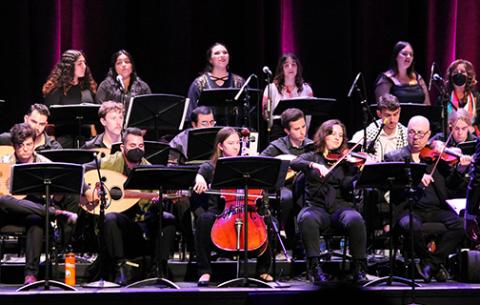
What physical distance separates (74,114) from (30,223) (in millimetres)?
1409

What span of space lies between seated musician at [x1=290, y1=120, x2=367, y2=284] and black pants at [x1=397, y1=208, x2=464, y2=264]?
0.43m

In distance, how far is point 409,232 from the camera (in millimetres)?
6316

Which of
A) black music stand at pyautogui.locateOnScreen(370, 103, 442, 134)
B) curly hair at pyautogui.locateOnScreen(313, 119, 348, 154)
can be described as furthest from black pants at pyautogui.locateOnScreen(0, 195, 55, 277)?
black music stand at pyautogui.locateOnScreen(370, 103, 442, 134)

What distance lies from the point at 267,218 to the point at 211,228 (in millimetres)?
447

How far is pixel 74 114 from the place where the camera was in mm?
7238

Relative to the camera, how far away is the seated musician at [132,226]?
6.20 metres

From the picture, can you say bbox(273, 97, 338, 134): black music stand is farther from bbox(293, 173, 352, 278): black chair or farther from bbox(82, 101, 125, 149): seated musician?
bbox(82, 101, 125, 149): seated musician

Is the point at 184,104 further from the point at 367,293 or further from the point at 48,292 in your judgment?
the point at 367,293

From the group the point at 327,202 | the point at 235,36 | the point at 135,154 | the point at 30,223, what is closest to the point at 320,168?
the point at 327,202

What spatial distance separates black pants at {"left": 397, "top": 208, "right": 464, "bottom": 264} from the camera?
6512 millimetres

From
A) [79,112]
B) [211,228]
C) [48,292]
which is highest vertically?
[79,112]

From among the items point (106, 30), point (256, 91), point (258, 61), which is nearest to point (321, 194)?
point (256, 91)

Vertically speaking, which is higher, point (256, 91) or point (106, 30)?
point (106, 30)

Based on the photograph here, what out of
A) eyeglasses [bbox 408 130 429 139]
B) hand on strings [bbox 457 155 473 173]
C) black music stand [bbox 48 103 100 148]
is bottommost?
hand on strings [bbox 457 155 473 173]
